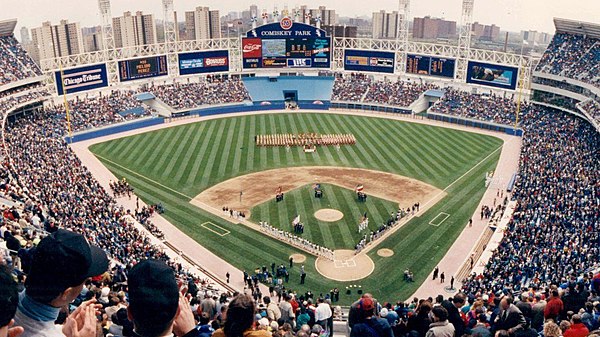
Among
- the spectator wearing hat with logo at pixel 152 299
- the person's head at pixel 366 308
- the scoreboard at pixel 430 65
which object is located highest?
the spectator wearing hat with logo at pixel 152 299

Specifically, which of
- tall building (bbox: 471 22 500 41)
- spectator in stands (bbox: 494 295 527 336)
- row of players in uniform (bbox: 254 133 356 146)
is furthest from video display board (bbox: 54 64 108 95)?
tall building (bbox: 471 22 500 41)

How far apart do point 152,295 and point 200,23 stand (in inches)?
5860

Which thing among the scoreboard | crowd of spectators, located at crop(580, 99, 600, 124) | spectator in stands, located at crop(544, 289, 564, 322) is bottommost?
crowd of spectators, located at crop(580, 99, 600, 124)

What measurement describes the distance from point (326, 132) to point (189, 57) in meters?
24.6

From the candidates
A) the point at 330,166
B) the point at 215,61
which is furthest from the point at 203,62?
the point at 330,166

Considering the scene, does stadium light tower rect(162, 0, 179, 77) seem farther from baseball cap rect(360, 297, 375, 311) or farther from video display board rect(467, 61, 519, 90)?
baseball cap rect(360, 297, 375, 311)

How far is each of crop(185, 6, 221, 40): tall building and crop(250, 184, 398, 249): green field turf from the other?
114m

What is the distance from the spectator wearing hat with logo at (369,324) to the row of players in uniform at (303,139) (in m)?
43.4

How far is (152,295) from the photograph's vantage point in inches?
166

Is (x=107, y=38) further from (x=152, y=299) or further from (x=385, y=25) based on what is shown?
(x=385, y=25)

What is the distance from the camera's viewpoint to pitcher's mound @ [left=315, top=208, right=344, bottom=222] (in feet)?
113

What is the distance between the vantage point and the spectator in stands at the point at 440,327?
24.9 ft

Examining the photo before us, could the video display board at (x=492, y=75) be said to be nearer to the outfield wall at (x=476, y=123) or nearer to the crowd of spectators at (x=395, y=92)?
the crowd of spectators at (x=395, y=92)

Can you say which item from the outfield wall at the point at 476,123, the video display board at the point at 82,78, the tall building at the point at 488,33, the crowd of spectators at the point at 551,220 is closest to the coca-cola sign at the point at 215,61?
the video display board at the point at 82,78
